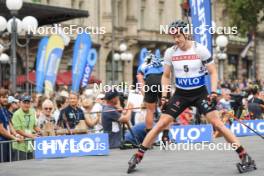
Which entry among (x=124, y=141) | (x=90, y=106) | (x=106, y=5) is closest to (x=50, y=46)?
(x=90, y=106)

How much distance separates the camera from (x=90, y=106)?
55.9 ft

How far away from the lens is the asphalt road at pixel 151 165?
1010 cm

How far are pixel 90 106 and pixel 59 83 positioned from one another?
21.9 m

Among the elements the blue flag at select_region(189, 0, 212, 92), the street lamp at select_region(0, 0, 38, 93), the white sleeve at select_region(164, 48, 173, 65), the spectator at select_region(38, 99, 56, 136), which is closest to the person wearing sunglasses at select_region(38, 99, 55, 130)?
the spectator at select_region(38, 99, 56, 136)

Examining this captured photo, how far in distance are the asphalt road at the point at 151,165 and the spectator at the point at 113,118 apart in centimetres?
113

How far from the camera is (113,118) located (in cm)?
1466

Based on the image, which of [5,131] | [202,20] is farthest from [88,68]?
[5,131]

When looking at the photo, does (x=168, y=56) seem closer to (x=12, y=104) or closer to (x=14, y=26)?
(x=12, y=104)

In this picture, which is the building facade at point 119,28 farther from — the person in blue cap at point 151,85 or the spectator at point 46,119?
the person in blue cap at point 151,85

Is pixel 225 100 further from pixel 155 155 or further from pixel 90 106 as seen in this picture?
pixel 155 155

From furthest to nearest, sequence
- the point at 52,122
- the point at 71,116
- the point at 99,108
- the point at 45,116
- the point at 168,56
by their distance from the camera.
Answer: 1. the point at 99,108
2. the point at 45,116
3. the point at 52,122
4. the point at 71,116
5. the point at 168,56

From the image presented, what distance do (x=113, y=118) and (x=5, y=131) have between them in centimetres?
228

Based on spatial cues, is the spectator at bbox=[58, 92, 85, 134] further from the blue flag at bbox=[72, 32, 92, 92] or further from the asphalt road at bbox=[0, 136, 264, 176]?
the blue flag at bbox=[72, 32, 92, 92]

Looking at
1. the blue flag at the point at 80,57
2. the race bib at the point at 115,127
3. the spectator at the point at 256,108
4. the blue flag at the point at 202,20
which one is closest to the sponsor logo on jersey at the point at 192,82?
the race bib at the point at 115,127
